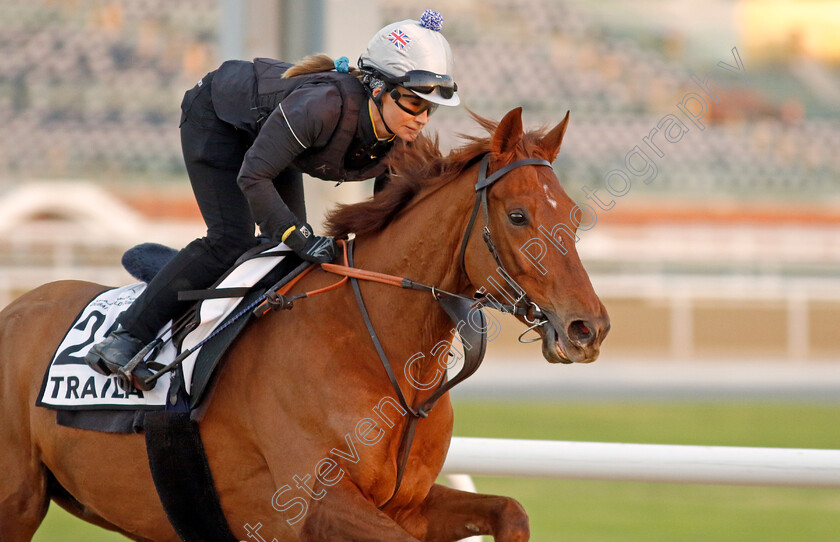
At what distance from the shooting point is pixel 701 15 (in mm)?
26375

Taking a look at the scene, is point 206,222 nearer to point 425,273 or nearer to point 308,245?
point 308,245

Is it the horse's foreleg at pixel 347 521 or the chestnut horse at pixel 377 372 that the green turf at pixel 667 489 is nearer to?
the chestnut horse at pixel 377 372

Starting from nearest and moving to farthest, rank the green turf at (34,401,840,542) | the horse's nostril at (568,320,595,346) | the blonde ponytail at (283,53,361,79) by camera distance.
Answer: the horse's nostril at (568,320,595,346) → the blonde ponytail at (283,53,361,79) → the green turf at (34,401,840,542)

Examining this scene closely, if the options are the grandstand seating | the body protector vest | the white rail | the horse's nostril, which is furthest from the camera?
the grandstand seating

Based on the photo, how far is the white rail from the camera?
3.40m

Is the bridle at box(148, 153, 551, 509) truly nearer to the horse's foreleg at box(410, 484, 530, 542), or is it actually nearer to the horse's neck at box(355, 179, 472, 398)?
the horse's neck at box(355, 179, 472, 398)

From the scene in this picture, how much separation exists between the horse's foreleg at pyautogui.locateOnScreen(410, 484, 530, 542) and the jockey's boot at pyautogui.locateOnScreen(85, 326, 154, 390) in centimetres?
94

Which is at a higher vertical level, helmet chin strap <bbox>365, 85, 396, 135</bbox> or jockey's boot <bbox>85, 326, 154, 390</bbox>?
helmet chin strap <bbox>365, 85, 396, 135</bbox>

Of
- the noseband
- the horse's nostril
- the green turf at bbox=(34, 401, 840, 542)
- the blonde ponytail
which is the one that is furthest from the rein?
the green turf at bbox=(34, 401, 840, 542)

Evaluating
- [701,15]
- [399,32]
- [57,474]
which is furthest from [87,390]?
[701,15]

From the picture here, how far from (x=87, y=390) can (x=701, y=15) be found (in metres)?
25.2

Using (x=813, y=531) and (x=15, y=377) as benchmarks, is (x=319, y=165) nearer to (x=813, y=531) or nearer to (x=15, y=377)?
(x=15, y=377)

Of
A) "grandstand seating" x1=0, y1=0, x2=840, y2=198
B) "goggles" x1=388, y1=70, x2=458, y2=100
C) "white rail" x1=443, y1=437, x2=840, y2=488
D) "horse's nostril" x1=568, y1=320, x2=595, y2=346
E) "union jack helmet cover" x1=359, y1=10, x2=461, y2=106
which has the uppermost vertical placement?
"grandstand seating" x1=0, y1=0, x2=840, y2=198

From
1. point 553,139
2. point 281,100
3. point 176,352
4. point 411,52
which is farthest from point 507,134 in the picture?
point 176,352
